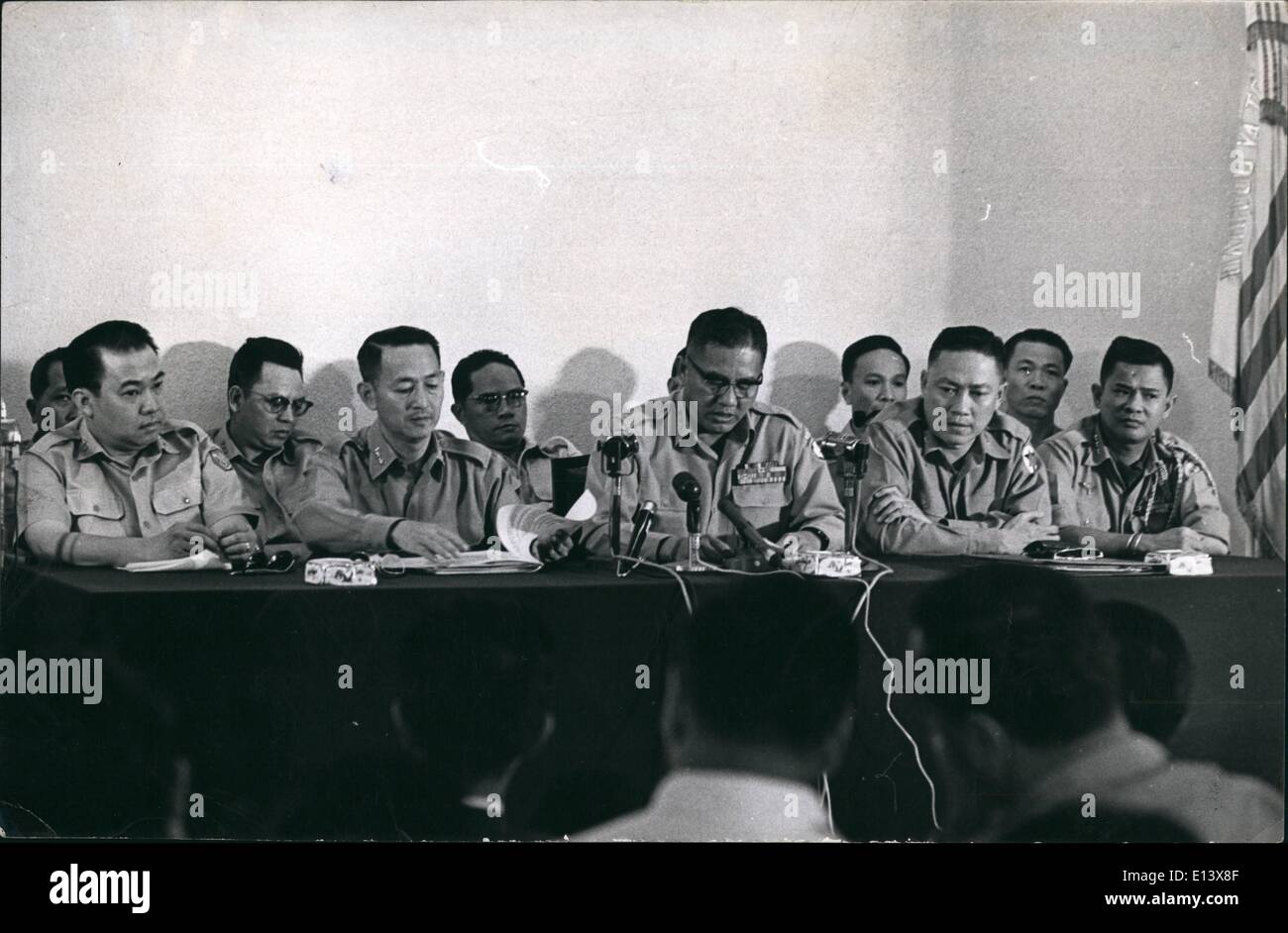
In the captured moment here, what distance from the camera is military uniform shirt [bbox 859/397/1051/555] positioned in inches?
154

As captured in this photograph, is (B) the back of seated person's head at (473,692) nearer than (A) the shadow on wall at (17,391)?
Yes

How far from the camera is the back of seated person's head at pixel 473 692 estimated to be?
387 cm

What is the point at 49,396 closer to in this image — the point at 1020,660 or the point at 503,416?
the point at 503,416

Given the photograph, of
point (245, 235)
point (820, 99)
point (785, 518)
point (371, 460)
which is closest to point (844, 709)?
point (785, 518)

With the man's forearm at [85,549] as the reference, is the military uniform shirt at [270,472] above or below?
above

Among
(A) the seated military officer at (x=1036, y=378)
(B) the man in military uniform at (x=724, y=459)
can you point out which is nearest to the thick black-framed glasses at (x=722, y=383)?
(B) the man in military uniform at (x=724, y=459)

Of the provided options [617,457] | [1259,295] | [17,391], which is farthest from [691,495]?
[17,391]

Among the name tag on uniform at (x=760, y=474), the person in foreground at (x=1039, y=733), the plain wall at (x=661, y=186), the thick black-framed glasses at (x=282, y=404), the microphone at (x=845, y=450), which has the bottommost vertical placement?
the person in foreground at (x=1039, y=733)

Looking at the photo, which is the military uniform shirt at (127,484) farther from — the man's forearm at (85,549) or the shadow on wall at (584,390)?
the shadow on wall at (584,390)

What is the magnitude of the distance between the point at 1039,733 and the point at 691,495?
135 centimetres

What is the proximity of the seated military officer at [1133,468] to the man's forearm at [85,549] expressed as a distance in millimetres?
2971

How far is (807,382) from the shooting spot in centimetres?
397

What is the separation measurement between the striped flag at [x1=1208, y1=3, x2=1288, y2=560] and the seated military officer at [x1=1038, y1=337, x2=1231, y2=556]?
0.15 metres

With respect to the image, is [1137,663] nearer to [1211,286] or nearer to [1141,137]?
[1211,286]
